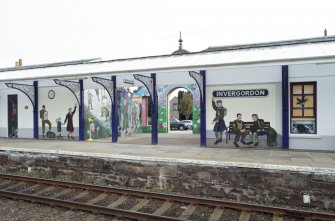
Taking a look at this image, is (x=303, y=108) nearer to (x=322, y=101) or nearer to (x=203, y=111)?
(x=322, y=101)

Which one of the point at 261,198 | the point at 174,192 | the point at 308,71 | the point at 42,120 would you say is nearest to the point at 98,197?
the point at 174,192

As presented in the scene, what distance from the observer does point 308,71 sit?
1067 centimetres

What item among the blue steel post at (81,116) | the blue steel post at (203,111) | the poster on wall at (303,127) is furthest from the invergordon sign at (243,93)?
the blue steel post at (81,116)

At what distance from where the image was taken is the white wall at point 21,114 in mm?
16531

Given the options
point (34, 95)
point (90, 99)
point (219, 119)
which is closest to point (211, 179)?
point (219, 119)

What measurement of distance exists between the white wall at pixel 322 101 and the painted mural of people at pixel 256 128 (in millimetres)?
1432

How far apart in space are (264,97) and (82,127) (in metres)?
9.03

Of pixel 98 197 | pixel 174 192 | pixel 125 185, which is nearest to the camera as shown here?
pixel 98 197

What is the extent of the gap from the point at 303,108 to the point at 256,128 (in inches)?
72.7

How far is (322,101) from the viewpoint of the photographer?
417 inches

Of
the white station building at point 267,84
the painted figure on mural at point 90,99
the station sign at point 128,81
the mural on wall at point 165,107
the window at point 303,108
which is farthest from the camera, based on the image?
the mural on wall at point 165,107

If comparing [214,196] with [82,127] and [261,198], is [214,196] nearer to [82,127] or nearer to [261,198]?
[261,198]

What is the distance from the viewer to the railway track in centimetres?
620

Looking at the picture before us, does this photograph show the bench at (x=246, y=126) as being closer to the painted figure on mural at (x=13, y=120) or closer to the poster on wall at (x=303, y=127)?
the poster on wall at (x=303, y=127)
